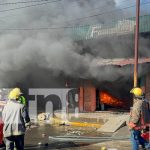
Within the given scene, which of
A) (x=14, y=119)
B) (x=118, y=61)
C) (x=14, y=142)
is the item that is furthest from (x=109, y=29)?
(x=14, y=119)

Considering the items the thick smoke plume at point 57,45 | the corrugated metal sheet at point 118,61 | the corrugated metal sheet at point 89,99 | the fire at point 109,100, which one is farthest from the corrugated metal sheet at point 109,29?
the fire at point 109,100

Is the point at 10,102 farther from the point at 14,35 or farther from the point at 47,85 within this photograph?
the point at 47,85

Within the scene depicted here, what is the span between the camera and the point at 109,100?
2031 centimetres

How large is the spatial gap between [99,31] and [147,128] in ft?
34.4

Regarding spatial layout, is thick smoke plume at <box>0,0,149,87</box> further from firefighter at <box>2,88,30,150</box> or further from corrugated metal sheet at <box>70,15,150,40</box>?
firefighter at <box>2,88,30,150</box>

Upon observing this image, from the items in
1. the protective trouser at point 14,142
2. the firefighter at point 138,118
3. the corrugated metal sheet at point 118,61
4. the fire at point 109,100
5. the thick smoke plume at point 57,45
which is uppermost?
the thick smoke plume at point 57,45

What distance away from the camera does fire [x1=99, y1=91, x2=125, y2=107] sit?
66.2ft

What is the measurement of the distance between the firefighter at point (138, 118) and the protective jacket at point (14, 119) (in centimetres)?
231

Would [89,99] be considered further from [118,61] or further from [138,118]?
[138,118]

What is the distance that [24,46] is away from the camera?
20.4 m

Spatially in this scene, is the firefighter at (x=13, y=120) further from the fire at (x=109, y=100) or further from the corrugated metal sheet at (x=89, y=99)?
the fire at (x=109, y=100)

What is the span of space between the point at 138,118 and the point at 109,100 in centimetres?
1138

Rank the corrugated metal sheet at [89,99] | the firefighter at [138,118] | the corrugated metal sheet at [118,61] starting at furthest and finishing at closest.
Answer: the corrugated metal sheet at [89,99] < the corrugated metal sheet at [118,61] < the firefighter at [138,118]

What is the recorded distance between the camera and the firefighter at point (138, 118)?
892 cm
